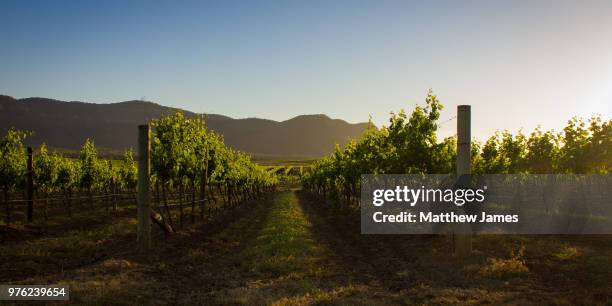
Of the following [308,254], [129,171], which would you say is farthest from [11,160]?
[308,254]

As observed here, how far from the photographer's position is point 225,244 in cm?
2216

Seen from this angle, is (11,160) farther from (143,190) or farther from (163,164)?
(143,190)

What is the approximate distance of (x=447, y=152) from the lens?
2245 centimetres

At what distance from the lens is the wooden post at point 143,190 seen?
1617 centimetres

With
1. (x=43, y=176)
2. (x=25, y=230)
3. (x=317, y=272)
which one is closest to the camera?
(x=317, y=272)

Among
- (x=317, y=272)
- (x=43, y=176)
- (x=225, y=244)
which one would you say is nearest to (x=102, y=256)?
(x=225, y=244)

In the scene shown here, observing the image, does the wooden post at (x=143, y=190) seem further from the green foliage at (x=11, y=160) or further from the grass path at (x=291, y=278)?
the green foliage at (x=11, y=160)

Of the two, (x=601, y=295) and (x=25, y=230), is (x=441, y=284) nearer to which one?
(x=601, y=295)

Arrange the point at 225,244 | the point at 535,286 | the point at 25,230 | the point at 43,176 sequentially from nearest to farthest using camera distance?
the point at 535,286 → the point at 225,244 → the point at 25,230 → the point at 43,176

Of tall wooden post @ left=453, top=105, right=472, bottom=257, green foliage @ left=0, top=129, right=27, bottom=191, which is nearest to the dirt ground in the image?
tall wooden post @ left=453, top=105, right=472, bottom=257

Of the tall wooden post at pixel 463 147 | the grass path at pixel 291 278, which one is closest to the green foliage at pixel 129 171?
the grass path at pixel 291 278

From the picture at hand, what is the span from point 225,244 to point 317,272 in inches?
338

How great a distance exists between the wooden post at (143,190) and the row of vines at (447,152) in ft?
42.6

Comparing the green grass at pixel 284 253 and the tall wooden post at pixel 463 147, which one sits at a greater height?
the tall wooden post at pixel 463 147
